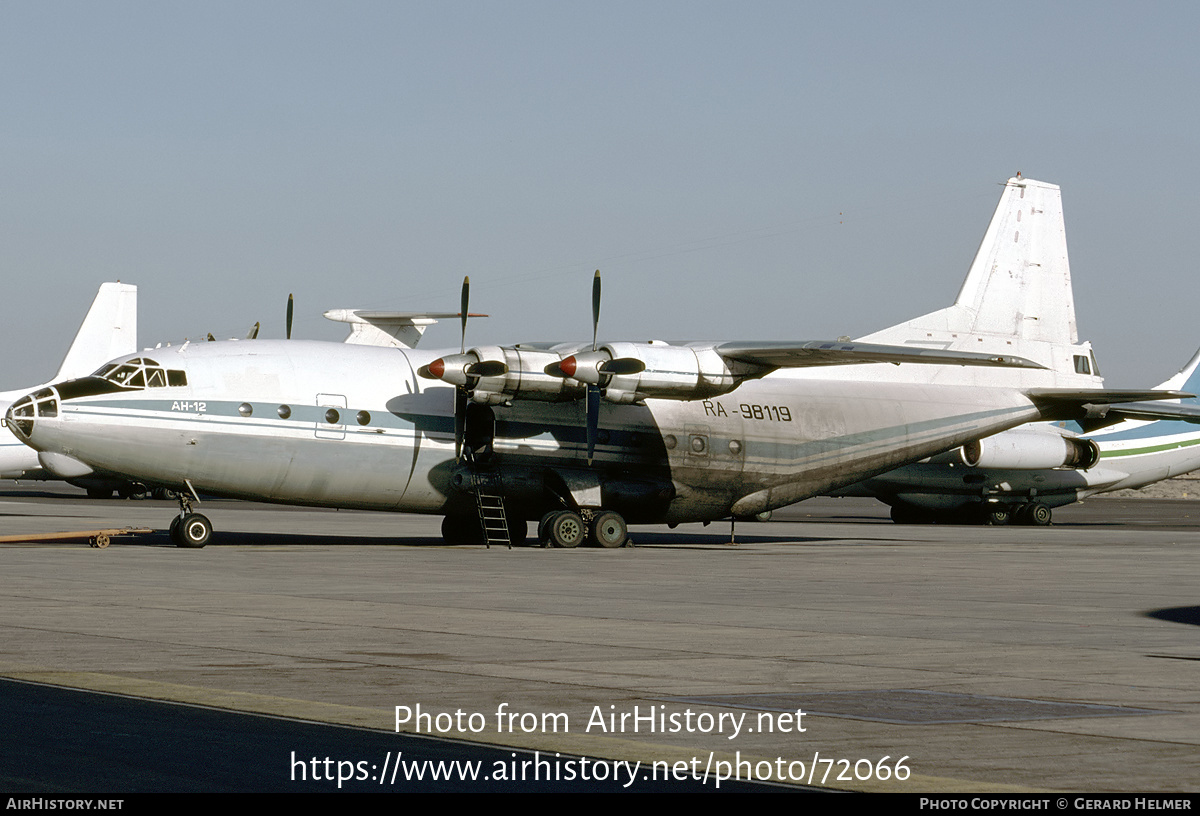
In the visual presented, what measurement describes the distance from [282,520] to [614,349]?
810 inches

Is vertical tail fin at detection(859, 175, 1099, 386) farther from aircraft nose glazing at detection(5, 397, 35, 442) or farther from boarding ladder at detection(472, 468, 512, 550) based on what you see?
aircraft nose glazing at detection(5, 397, 35, 442)

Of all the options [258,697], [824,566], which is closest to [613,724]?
[258,697]

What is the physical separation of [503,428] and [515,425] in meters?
0.37

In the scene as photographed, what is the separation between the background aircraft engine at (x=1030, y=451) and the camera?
4944 centimetres

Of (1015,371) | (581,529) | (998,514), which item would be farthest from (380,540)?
(998,514)

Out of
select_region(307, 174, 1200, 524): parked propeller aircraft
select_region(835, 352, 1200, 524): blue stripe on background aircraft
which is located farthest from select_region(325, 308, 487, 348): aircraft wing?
select_region(835, 352, 1200, 524): blue stripe on background aircraft

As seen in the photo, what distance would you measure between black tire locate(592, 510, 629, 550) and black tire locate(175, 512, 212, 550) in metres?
8.75

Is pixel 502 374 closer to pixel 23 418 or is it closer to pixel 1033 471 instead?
pixel 23 418

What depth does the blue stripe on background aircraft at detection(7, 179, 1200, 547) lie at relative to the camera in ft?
97.8

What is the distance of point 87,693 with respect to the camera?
434 inches

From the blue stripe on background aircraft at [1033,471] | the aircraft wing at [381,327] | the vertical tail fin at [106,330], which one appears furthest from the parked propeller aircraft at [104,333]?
the blue stripe on background aircraft at [1033,471]

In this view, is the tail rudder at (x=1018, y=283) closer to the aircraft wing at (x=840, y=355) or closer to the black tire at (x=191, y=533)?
the aircraft wing at (x=840, y=355)

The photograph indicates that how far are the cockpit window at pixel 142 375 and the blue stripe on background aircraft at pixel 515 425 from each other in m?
0.04
